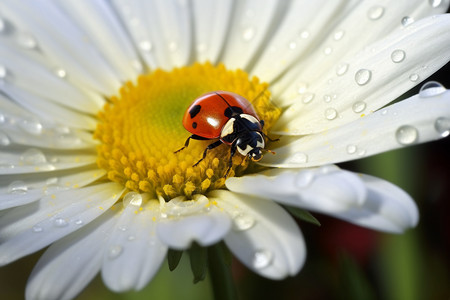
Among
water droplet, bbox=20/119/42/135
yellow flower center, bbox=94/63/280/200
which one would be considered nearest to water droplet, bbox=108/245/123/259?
yellow flower center, bbox=94/63/280/200

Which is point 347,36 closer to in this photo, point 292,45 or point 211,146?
point 292,45

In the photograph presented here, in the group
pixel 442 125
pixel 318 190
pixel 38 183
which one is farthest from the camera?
pixel 38 183

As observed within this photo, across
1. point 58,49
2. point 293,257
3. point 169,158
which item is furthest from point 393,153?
point 58,49

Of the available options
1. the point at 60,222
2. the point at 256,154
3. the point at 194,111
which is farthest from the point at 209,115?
the point at 60,222

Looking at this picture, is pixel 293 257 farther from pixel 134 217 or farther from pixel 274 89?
pixel 274 89

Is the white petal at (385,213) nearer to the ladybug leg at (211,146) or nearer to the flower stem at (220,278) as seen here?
the flower stem at (220,278)

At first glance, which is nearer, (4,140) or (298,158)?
(298,158)
